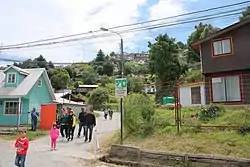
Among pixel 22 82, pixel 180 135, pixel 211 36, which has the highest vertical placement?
pixel 211 36

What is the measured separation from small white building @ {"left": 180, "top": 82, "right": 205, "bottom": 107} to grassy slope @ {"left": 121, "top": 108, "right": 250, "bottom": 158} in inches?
447

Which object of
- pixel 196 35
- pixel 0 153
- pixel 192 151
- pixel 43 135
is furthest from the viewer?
pixel 196 35

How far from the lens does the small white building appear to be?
85.4ft

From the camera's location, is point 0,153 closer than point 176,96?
No

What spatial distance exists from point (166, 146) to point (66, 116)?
8427 millimetres

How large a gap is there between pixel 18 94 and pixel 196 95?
15233 mm

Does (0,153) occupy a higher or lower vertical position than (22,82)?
lower

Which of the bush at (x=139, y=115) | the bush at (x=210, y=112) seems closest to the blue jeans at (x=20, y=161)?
the bush at (x=139, y=115)

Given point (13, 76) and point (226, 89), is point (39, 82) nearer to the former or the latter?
point (13, 76)

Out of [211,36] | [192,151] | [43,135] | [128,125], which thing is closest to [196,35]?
[211,36]

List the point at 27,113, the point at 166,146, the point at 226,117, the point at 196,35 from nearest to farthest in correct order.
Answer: the point at 166,146
the point at 226,117
the point at 27,113
the point at 196,35

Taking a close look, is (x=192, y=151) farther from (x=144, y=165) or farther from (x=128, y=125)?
(x=128, y=125)

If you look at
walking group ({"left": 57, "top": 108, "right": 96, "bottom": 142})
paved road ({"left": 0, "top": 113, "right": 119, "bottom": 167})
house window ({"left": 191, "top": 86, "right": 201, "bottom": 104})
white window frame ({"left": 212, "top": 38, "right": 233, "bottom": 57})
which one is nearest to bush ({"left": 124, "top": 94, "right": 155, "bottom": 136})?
paved road ({"left": 0, "top": 113, "right": 119, "bottom": 167})

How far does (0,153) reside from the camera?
628 inches
